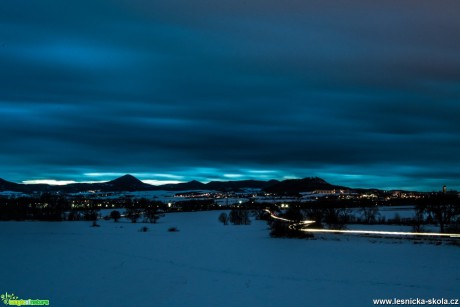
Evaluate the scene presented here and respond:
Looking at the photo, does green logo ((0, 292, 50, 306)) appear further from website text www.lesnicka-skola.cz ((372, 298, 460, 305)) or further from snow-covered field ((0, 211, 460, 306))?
website text www.lesnicka-skola.cz ((372, 298, 460, 305))

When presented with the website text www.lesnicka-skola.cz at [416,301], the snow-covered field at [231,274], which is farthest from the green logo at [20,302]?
the website text www.lesnicka-skola.cz at [416,301]

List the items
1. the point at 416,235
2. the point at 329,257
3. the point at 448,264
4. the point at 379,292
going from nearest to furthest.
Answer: the point at 379,292, the point at 448,264, the point at 329,257, the point at 416,235

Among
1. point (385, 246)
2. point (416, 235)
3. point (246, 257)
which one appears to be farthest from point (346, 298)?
point (416, 235)

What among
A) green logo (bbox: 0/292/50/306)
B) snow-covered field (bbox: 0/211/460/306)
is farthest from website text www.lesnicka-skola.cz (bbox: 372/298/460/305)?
green logo (bbox: 0/292/50/306)

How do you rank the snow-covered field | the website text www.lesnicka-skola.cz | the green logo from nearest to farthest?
the website text www.lesnicka-skola.cz
the green logo
the snow-covered field

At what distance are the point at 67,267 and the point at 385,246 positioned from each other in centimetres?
2173

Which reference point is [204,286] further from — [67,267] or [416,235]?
[416,235]

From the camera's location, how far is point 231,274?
78.6 ft

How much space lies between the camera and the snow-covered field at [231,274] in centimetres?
1844

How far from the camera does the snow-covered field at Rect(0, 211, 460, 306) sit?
18.4m

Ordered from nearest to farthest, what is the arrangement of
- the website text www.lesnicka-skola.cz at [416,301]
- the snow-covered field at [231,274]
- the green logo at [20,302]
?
the website text www.lesnicka-skola.cz at [416,301] → the green logo at [20,302] → the snow-covered field at [231,274]

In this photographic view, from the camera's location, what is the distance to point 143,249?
36.6 m

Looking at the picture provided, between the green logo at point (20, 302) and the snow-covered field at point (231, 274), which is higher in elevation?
the snow-covered field at point (231, 274)

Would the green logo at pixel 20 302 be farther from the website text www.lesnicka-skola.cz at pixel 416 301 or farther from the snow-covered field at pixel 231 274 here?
the website text www.lesnicka-skola.cz at pixel 416 301
